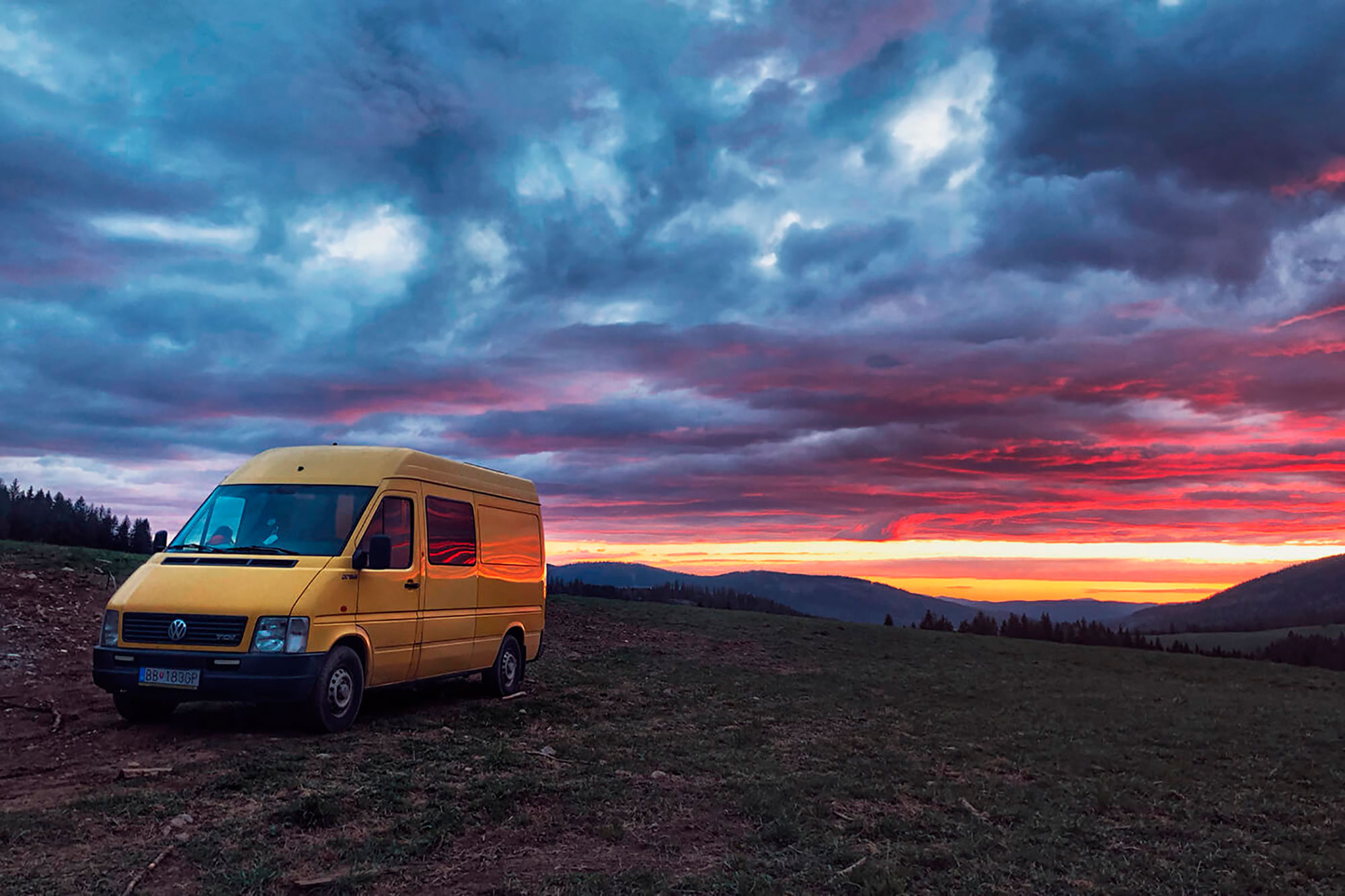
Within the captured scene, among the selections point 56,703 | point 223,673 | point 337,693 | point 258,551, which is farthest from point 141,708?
point 337,693

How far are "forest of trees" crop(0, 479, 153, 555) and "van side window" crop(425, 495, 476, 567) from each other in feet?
10.8

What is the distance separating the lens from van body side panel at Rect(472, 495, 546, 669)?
12.4 m

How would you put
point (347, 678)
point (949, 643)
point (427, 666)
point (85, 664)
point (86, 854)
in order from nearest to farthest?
1. point (86, 854)
2. point (347, 678)
3. point (427, 666)
4. point (85, 664)
5. point (949, 643)

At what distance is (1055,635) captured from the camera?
165 feet

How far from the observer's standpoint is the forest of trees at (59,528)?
27.6 m

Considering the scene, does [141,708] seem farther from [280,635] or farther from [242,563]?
[280,635]

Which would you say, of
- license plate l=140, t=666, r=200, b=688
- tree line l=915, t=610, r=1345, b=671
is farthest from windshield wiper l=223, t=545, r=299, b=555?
tree line l=915, t=610, r=1345, b=671

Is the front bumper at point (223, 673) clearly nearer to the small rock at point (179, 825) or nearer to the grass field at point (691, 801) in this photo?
the grass field at point (691, 801)

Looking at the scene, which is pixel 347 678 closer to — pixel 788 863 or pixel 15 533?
pixel 788 863

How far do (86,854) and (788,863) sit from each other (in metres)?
4.53

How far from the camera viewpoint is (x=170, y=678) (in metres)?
8.82

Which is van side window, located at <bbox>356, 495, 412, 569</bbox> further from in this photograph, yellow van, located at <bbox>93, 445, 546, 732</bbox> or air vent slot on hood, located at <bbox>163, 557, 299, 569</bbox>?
air vent slot on hood, located at <bbox>163, 557, 299, 569</bbox>

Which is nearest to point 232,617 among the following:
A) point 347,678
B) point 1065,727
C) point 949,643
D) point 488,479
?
point 347,678

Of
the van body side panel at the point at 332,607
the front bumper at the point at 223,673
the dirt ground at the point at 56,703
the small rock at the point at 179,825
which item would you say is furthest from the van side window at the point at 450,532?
the small rock at the point at 179,825
